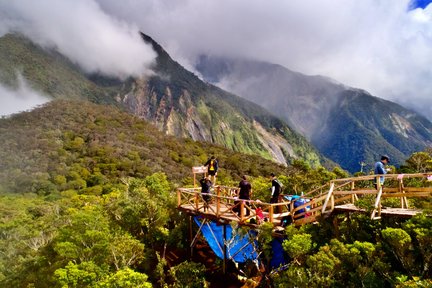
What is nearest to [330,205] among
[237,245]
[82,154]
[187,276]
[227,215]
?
[227,215]

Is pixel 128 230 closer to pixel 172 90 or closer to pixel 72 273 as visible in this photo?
pixel 72 273

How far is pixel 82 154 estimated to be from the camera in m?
68.4

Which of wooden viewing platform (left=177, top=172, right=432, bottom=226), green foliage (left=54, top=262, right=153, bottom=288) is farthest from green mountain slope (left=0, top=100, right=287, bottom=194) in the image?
green foliage (left=54, top=262, right=153, bottom=288)

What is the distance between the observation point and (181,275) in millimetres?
13719

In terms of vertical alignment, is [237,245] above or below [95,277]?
above

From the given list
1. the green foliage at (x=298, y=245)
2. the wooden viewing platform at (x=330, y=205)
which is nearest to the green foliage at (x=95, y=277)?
the wooden viewing platform at (x=330, y=205)

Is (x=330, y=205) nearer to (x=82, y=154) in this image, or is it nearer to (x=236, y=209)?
(x=236, y=209)

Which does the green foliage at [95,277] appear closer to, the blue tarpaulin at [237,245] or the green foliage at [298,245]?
the blue tarpaulin at [237,245]

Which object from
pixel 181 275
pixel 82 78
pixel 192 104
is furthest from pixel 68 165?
pixel 192 104

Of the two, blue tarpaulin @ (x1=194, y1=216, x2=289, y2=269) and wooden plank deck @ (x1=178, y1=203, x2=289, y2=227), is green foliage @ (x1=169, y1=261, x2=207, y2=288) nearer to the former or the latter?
blue tarpaulin @ (x1=194, y1=216, x2=289, y2=269)

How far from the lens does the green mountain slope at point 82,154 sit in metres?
57.4

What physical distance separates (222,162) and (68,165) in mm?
30247

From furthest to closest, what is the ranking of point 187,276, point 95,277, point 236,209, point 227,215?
point 236,209 < point 227,215 < point 187,276 < point 95,277

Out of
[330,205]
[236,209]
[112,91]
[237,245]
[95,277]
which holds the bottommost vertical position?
[95,277]
